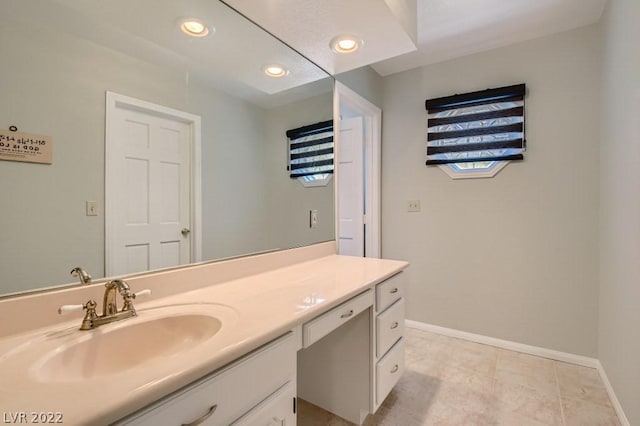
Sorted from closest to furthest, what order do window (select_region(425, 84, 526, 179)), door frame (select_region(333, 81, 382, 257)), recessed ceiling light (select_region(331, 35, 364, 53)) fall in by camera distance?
recessed ceiling light (select_region(331, 35, 364, 53))
window (select_region(425, 84, 526, 179))
door frame (select_region(333, 81, 382, 257))

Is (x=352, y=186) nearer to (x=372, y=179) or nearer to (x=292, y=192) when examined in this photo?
(x=372, y=179)

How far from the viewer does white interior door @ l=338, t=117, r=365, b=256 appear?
9.29ft

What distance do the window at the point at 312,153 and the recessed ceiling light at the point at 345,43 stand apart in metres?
0.54

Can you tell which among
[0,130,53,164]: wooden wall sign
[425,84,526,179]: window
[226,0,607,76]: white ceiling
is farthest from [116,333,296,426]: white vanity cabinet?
[425,84,526,179]: window

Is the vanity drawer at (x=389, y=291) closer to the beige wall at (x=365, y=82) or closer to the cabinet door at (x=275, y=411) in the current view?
the cabinet door at (x=275, y=411)

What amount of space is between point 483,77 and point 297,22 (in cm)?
178

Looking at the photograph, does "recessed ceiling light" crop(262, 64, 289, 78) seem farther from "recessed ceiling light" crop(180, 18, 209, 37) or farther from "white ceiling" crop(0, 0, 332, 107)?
"recessed ceiling light" crop(180, 18, 209, 37)

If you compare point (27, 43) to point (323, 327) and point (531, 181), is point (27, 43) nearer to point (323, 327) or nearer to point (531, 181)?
point (323, 327)

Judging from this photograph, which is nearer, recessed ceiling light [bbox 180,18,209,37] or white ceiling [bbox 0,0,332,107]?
white ceiling [bbox 0,0,332,107]

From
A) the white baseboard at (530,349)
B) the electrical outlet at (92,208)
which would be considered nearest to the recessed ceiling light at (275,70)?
the electrical outlet at (92,208)

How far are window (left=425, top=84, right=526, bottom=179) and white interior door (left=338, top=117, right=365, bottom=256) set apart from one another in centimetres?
65

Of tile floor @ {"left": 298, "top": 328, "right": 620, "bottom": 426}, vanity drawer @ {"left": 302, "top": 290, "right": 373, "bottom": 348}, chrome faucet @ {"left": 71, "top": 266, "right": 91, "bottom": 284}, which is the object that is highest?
chrome faucet @ {"left": 71, "top": 266, "right": 91, "bottom": 284}

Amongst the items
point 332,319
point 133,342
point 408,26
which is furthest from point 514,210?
point 133,342

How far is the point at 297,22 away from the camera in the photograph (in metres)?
1.51
